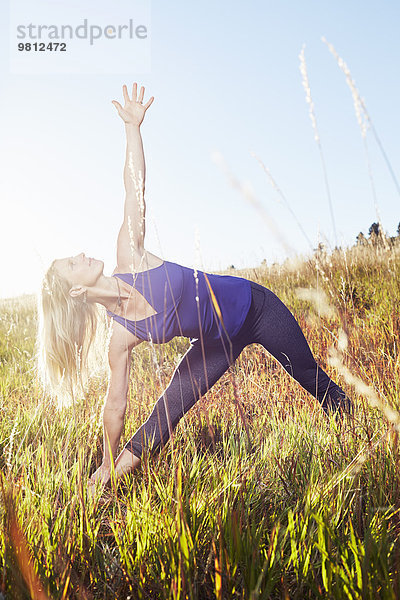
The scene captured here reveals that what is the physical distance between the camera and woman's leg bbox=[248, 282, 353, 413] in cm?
276

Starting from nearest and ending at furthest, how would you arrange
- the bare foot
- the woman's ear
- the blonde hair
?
the bare foot, the woman's ear, the blonde hair

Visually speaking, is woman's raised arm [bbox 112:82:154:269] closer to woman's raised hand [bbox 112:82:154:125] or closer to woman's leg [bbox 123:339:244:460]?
woman's raised hand [bbox 112:82:154:125]

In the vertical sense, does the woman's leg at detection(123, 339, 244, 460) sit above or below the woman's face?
below

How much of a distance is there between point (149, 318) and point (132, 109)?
54.5 inches

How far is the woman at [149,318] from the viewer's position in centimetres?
244

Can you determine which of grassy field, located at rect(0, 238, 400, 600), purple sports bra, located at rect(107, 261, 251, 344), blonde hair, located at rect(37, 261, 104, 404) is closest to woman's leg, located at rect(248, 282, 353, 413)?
purple sports bra, located at rect(107, 261, 251, 344)

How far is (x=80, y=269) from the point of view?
2.65 m

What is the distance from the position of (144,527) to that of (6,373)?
138 inches

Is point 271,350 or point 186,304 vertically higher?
point 186,304

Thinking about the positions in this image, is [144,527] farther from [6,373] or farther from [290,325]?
[6,373]

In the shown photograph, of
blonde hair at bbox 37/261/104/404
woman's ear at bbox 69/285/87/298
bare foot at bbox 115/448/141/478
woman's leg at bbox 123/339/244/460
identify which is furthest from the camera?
blonde hair at bbox 37/261/104/404

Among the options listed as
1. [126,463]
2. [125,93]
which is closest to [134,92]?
[125,93]

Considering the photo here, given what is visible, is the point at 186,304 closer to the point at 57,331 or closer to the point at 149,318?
the point at 149,318

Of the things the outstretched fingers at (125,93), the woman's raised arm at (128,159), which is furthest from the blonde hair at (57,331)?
the outstretched fingers at (125,93)
